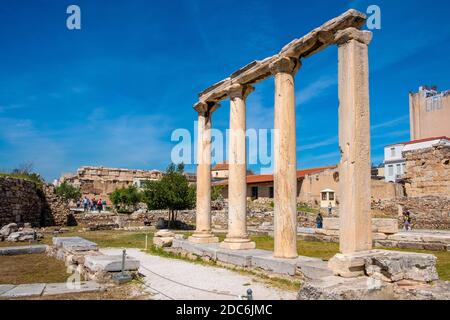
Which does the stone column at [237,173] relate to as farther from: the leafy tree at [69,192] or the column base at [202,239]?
the leafy tree at [69,192]

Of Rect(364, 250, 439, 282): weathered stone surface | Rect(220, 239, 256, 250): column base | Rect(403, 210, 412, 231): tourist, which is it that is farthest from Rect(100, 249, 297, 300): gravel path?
Rect(403, 210, 412, 231): tourist

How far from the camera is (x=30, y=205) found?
23453 mm

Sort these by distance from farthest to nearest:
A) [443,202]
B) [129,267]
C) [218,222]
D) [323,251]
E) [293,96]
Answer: [218,222], [443,202], [323,251], [293,96], [129,267]

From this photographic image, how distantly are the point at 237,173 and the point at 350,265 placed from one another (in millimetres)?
5448

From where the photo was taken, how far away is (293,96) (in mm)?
9781

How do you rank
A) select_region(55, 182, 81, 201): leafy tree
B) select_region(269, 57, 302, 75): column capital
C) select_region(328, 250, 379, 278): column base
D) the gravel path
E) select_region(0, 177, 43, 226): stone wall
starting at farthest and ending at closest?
select_region(55, 182, 81, 201): leafy tree → select_region(0, 177, 43, 226): stone wall → select_region(269, 57, 302, 75): column capital → the gravel path → select_region(328, 250, 379, 278): column base

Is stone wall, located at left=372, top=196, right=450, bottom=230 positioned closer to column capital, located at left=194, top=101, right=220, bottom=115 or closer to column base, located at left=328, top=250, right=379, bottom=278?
column capital, located at left=194, top=101, right=220, bottom=115

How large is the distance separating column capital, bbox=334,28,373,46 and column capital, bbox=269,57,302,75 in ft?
6.02

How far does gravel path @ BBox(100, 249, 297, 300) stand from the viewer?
7074mm

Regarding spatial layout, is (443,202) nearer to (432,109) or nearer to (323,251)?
(323,251)

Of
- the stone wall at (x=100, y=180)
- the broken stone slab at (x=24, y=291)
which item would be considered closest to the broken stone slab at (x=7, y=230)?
the broken stone slab at (x=24, y=291)

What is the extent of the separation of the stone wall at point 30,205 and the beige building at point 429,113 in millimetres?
42636
